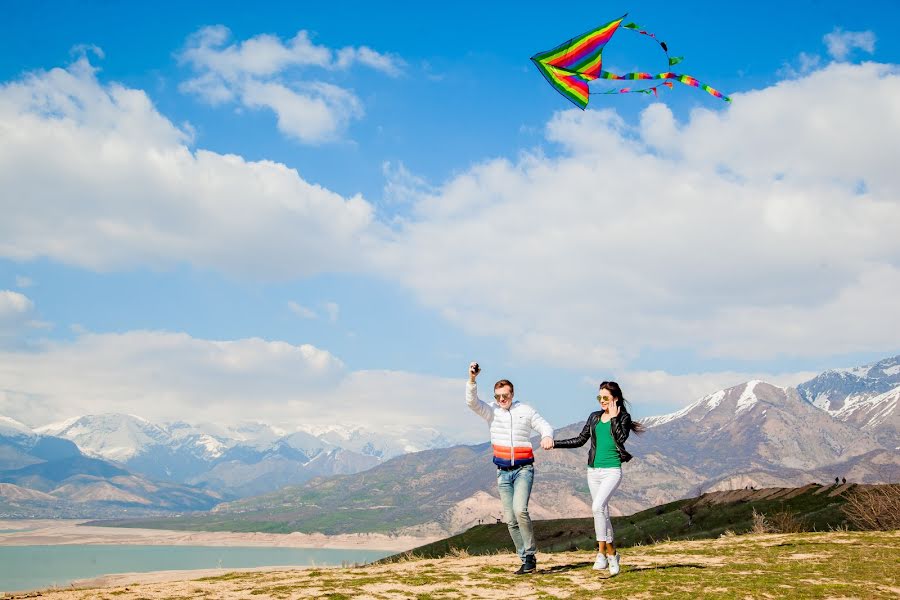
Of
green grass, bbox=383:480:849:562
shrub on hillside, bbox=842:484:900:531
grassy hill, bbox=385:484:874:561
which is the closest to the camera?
shrub on hillside, bbox=842:484:900:531

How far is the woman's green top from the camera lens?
1447 centimetres

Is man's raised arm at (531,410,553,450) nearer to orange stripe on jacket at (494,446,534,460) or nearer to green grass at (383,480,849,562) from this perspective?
orange stripe on jacket at (494,446,534,460)

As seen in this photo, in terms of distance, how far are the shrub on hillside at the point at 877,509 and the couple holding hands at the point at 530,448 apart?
17889 millimetres

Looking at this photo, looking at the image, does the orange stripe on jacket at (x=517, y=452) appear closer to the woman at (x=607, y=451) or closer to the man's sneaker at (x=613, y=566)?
the woman at (x=607, y=451)

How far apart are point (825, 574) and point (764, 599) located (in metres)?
3.59

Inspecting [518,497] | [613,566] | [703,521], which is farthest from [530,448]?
[703,521]

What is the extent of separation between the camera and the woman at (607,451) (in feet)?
47.3

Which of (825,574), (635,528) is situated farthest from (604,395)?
(635,528)

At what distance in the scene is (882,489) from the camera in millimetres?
29250

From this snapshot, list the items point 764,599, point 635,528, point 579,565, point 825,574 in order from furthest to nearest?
point 635,528
point 579,565
point 825,574
point 764,599

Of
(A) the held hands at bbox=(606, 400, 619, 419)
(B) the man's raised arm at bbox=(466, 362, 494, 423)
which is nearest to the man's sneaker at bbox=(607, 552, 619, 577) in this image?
(A) the held hands at bbox=(606, 400, 619, 419)

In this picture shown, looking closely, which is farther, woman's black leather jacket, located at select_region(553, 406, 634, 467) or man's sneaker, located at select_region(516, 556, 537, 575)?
man's sneaker, located at select_region(516, 556, 537, 575)

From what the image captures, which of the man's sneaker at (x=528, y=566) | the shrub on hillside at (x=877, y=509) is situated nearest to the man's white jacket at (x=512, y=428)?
the man's sneaker at (x=528, y=566)

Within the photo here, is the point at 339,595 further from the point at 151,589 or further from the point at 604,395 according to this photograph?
the point at 604,395
